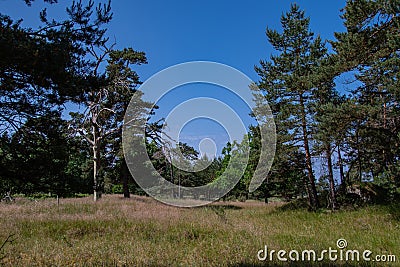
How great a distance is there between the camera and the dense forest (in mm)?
4027

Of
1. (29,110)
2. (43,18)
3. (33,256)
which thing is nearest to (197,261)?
(33,256)

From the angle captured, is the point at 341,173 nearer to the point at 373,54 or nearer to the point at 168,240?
the point at 373,54

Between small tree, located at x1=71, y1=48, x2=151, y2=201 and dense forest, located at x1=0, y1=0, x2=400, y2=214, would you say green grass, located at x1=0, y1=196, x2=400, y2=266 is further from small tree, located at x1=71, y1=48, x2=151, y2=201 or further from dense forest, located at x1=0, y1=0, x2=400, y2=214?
small tree, located at x1=71, y1=48, x2=151, y2=201

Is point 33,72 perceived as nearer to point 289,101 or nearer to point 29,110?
point 29,110

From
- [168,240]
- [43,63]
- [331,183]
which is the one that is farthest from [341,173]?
[43,63]

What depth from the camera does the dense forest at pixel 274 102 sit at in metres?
4.03

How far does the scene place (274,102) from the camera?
14.1 meters

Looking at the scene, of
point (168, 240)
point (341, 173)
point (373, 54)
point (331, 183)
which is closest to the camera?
point (168, 240)

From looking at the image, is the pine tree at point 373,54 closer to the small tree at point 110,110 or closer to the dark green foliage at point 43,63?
the dark green foliage at point 43,63

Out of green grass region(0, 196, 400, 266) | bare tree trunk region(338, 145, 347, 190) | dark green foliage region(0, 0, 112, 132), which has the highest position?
dark green foliage region(0, 0, 112, 132)

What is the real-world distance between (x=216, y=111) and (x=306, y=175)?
26.3ft

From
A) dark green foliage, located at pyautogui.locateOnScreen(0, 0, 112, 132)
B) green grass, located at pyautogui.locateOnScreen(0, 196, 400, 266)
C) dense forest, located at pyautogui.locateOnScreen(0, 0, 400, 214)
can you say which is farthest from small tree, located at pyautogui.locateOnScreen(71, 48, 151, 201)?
dark green foliage, located at pyautogui.locateOnScreen(0, 0, 112, 132)

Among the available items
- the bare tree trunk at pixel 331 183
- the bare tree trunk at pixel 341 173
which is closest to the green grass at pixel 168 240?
the bare tree trunk at pixel 331 183

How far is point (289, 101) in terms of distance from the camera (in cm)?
1350
